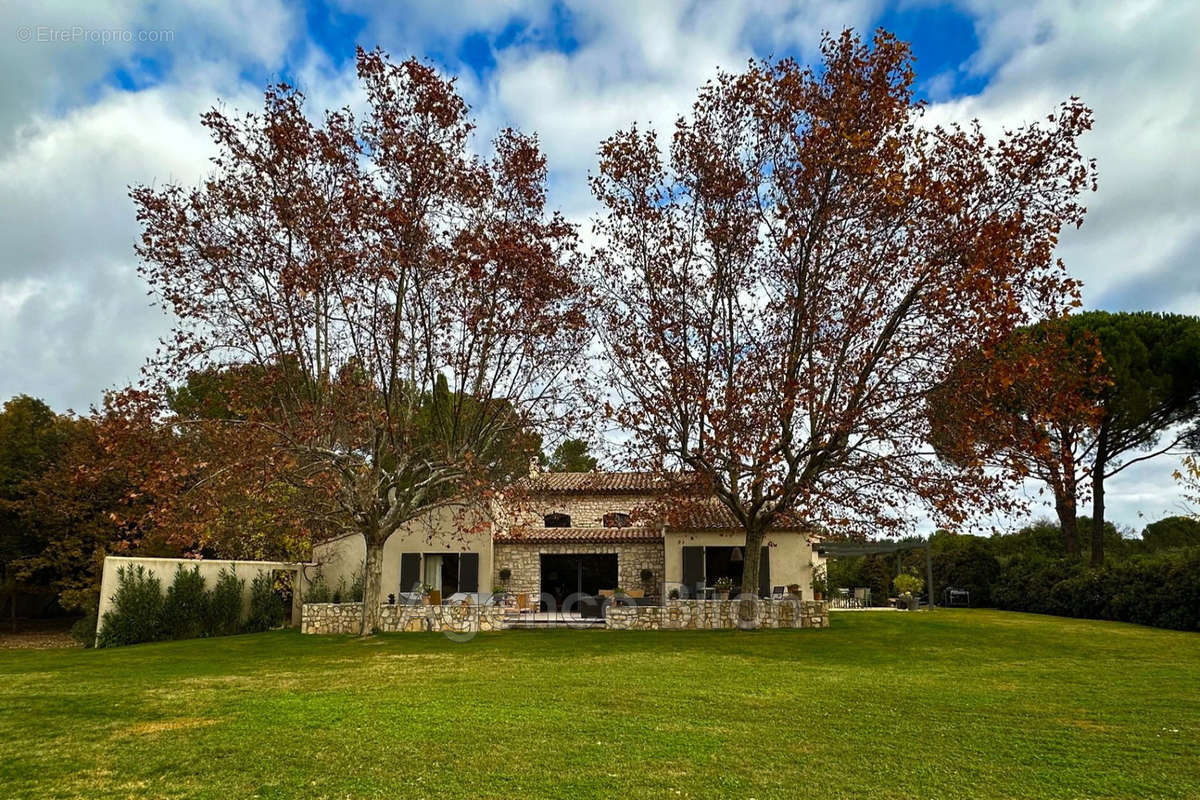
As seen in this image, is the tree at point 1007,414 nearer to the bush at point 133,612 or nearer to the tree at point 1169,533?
the tree at point 1169,533

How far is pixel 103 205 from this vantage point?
17.7 meters

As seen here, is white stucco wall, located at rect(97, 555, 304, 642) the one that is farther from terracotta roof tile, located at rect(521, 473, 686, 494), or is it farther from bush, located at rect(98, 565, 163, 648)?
terracotta roof tile, located at rect(521, 473, 686, 494)

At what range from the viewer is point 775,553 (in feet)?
81.3

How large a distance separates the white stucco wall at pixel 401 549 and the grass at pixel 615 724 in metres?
9.81

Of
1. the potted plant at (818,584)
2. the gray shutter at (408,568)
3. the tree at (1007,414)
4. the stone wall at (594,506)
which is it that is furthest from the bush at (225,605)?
the tree at (1007,414)

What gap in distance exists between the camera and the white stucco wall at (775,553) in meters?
24.6

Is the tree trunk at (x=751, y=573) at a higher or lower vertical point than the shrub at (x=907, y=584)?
higher

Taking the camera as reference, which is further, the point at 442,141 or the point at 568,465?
the point at 568,465

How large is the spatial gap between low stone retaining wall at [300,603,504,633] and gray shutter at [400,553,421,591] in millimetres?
5701

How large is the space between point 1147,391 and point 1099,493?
12.4ft

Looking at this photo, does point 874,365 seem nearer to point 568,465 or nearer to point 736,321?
point 736,321

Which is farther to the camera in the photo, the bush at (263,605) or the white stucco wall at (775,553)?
the white stucco wall at (775,553)

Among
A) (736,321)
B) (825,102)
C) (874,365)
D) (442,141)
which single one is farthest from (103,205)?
(874,365)

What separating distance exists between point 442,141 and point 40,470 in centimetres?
2256
